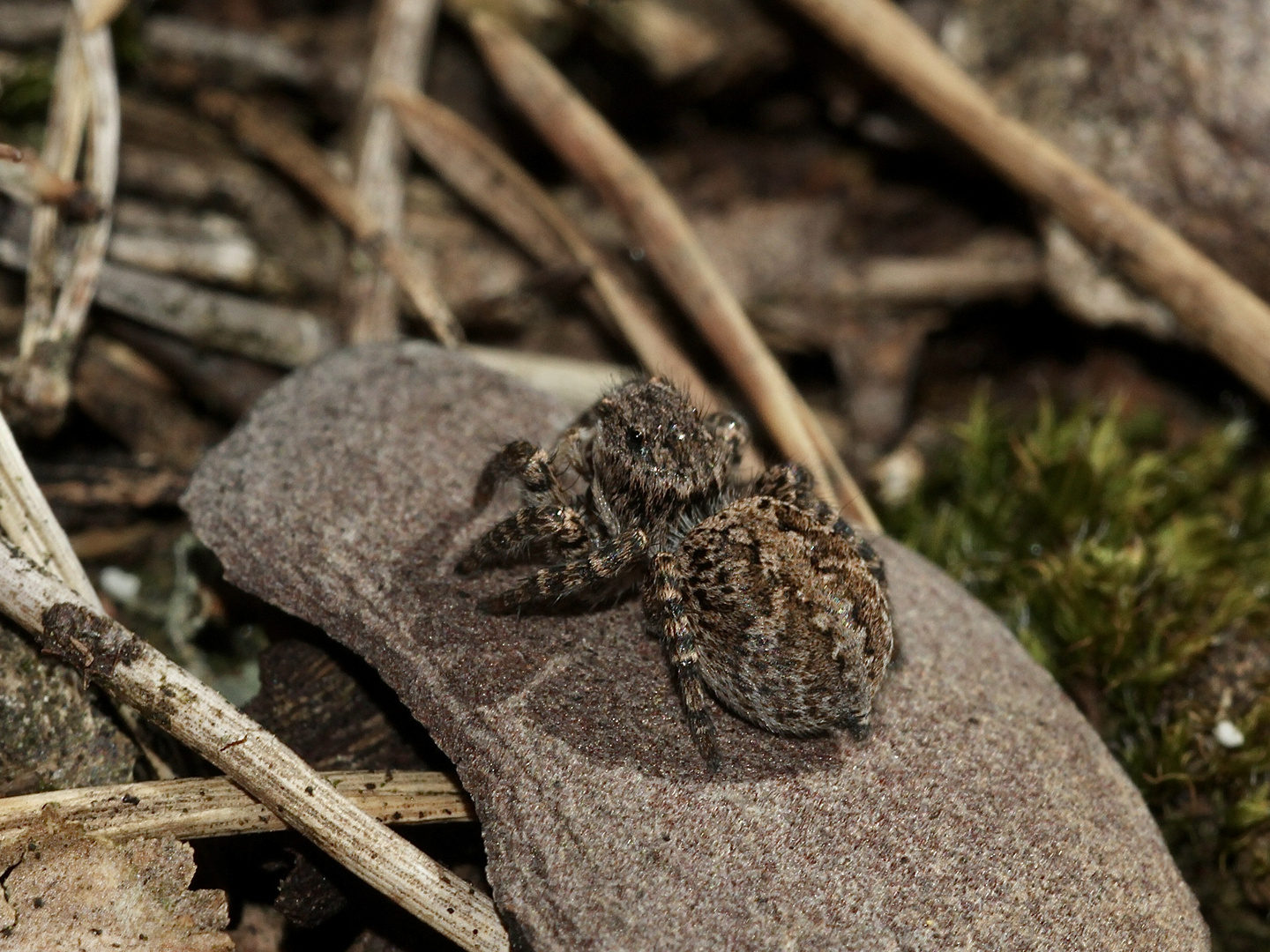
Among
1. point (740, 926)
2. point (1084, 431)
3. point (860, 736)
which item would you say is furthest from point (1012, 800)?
point (1084, 431)

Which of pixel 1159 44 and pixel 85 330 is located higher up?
pixel 1159 44

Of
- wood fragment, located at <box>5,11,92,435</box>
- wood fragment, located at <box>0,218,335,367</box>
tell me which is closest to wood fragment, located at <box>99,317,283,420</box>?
wood fragment, located at <box>0,218,335,367</box>

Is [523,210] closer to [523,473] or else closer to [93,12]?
[93,12]

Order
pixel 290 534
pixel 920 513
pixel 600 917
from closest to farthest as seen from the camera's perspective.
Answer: pixel 600 917 → pixel 290 534 → pixel 920 513

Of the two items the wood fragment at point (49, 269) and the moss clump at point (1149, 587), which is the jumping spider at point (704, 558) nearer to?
the moss clump at point (1149, 587)

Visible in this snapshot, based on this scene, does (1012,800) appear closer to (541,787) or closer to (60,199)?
(541,787)
